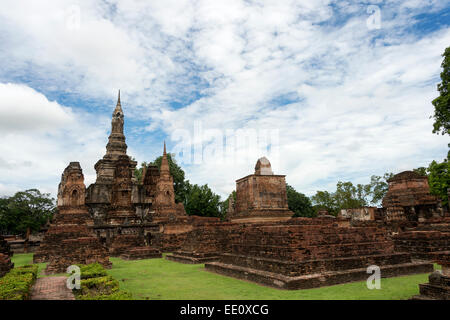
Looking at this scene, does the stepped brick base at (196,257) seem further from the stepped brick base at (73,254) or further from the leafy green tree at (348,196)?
the leafy green tree at (348,196)

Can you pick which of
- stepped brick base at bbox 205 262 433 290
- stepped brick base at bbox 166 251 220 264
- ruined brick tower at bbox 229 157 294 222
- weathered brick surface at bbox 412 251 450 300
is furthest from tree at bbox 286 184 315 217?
weathered brick surface at bbox 412 251 450 300

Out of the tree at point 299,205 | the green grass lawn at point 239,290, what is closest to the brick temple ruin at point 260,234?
the green grass lawn at point 239,290

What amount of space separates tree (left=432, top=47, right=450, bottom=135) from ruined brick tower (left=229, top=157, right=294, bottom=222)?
13.1m

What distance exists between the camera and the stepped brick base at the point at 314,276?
7.27m

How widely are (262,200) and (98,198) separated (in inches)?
817

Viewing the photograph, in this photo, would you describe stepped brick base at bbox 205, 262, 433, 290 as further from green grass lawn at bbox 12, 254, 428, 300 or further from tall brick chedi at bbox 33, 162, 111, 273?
tall brick chedi at bbox 33, 162, 111, 273

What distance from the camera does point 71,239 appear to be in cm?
1305

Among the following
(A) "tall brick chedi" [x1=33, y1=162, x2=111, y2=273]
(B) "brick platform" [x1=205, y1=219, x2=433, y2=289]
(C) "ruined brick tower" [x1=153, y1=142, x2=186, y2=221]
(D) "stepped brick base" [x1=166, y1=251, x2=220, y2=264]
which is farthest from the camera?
(C) "ruined brick tower" [x1=153, y1=142, x2=186, y2=221]

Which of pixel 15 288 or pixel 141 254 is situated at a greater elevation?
pixel 15 288

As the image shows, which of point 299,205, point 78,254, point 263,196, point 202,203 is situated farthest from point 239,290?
point 299,205

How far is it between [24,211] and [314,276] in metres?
47.5

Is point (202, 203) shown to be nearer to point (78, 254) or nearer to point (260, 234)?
point (78, 254)

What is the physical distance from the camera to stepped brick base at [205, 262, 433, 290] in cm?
727
